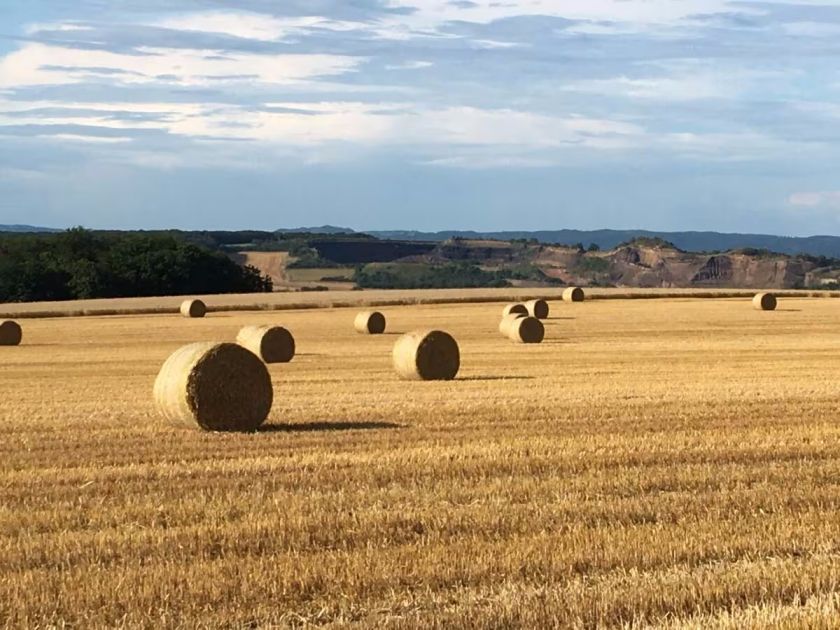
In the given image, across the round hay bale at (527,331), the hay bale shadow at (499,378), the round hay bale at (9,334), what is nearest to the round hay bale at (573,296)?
the round hay bale at (527,331)

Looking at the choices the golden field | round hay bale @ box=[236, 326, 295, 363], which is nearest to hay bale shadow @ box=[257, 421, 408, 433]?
the golden field

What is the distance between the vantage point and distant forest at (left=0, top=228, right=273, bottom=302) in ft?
244

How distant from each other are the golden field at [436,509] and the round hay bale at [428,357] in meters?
1.74

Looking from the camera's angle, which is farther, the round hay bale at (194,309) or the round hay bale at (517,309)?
the round hay bale at (194,309)

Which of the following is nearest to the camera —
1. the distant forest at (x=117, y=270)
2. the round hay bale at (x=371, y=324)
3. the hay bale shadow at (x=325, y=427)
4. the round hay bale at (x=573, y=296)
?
the hay bale shadow at (x=325, y=427)

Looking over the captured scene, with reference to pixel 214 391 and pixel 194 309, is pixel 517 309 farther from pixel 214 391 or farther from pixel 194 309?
pixel 214 391

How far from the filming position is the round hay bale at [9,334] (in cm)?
3797

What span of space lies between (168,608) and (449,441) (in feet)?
22.4

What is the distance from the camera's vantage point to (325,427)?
15680 mm

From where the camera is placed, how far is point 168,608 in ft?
23.6

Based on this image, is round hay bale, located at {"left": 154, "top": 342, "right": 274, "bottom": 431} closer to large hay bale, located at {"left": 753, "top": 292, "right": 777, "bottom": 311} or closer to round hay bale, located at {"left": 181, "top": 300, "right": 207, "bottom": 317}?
round hay bale, located at {"left": 181, "top": 300, "right": 207, "bottom": 317}

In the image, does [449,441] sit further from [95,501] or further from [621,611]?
[621,611]

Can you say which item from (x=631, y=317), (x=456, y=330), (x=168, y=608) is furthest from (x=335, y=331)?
(x=168, y=608)

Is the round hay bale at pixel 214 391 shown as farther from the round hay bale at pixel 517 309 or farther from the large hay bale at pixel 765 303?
the large hay bale at pixel 765 303
